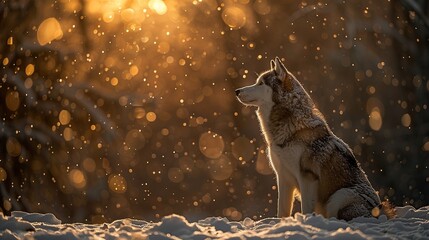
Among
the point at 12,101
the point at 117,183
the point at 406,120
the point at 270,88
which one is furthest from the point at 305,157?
the point at 117,183

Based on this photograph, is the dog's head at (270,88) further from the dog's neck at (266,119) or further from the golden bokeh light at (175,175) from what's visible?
the golden bokeh light at (175,175)

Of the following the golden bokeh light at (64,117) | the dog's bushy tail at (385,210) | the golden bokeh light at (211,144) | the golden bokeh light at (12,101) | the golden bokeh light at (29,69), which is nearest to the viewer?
the dog's bushy tail at (385,210)

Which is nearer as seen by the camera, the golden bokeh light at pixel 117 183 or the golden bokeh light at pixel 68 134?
the golden bokeh light at pixel 68 134

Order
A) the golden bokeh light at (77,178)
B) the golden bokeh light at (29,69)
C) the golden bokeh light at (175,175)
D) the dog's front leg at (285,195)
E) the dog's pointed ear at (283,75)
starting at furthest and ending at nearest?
the golden bokeh light at (175,175), the golden bokeh light at (77,178), the golden bokeh light at (29,69), the dog's pointed ear at (283,75), the dog's front leg at (285,195)

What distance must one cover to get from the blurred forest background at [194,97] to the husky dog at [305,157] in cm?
817

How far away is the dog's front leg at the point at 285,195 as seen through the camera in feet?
19.2

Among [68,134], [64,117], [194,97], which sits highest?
[194,97]

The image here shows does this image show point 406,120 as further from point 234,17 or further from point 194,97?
point 194,97

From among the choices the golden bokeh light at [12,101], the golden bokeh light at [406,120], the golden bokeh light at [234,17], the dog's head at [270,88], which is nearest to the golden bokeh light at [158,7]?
the golden bokeh light at [234,17]

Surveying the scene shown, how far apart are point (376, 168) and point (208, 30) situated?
655cm

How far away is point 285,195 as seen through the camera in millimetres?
5902

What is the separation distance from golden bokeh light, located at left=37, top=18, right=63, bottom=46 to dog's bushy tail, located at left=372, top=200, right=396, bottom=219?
10235 millimetres

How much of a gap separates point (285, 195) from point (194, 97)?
447 inches

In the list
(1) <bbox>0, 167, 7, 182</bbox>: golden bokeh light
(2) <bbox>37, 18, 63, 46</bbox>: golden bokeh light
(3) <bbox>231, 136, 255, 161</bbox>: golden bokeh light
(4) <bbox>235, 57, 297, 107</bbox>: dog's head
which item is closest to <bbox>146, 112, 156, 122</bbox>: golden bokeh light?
(3) <bbox>231, 136, 255, 161</bbox>: golden bokeh light
